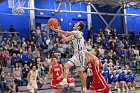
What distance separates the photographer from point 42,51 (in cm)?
2211

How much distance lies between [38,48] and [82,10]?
A: 28.8 feet

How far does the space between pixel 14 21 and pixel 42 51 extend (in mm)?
5158

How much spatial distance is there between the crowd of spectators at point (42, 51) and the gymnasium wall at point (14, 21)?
5.39 feet

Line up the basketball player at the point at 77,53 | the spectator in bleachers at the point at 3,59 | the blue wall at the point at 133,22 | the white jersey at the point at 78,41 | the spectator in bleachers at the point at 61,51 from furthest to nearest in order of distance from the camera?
the blue wall at the point at 133,22 → the spectator in bleachers at the point at 61,51 → the spectator in bleachers at the point at 3,59 → the white jersey at the point at 78,41 → the basketball player at the point at 77,53

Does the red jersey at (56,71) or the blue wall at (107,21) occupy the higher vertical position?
the blue wall at (107,21)

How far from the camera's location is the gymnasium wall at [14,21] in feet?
83.7

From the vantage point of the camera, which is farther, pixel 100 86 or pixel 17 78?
pixel 17 78

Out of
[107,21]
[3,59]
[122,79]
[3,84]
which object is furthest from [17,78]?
[107,21]

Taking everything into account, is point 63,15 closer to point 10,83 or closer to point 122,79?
point 122,79

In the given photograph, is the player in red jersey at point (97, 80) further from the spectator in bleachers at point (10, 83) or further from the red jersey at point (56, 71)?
the spectator in bleachers at point (10, 83)

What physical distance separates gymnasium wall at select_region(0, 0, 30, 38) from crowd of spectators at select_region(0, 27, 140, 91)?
1644mm

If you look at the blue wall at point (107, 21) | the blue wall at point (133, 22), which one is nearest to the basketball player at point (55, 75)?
the blue wall at point (107, 21)

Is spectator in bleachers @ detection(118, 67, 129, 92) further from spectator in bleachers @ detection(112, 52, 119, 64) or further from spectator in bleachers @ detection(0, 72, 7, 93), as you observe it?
spectator in bleachers @ detection(0, 72, 7, 93)

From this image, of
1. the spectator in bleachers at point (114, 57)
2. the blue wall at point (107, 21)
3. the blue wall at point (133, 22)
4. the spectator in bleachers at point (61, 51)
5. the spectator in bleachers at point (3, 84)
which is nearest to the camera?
the spectator in bleachers at point (3, 84)
